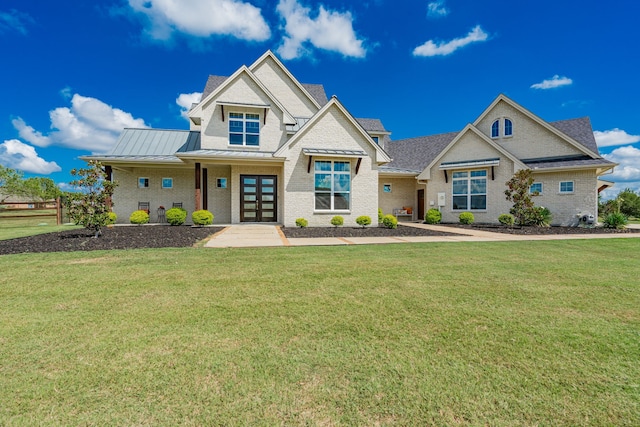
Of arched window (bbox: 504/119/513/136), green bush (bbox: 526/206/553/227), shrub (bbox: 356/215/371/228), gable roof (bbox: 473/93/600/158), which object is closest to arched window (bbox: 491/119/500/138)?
arched window (bbox: 504/119/513/136)

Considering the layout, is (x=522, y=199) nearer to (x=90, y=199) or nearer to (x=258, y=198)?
(x=258, y=198)

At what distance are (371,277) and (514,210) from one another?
1322 centimetres

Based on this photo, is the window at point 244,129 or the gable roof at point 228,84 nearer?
the gable roof at point 228,84

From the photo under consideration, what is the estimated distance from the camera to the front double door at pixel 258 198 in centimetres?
1577

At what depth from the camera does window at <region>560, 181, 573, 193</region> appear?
53.3 feet

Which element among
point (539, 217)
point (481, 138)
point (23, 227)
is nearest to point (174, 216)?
point (23, 227)

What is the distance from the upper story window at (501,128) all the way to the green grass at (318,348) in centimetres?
1605

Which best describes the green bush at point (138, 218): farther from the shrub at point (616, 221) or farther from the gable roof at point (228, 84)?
the shrub at point (616, 221)

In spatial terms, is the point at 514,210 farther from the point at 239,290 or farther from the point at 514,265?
the point at 239,290

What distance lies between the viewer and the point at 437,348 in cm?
279

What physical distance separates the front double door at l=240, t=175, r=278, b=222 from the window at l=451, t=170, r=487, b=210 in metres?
11.6

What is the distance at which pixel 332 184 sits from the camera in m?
14.7

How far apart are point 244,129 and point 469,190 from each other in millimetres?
14178

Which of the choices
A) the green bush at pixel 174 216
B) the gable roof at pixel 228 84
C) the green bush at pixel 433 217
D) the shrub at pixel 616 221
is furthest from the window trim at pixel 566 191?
the green bush at pixel 174 216
